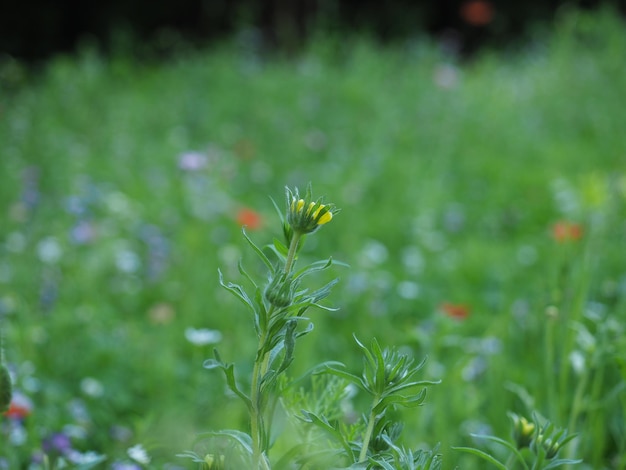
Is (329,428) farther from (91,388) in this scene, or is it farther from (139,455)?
(91,388)

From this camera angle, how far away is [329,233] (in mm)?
2967

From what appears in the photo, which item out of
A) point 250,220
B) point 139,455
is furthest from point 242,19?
point 139,455

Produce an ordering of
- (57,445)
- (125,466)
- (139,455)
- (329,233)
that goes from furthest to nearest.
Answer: (329,233) → (57,445) → (125,466) → (139,455)

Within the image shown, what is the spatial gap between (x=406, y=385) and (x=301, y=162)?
3040 mm

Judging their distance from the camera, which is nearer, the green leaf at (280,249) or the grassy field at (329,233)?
the green leaf at (280,249)

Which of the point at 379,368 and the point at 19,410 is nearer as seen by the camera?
the point at 379,368

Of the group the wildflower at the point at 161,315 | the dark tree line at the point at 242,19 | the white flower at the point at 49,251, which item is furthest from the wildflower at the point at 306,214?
the dark tree line at the point at 242,19

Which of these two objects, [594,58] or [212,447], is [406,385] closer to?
[212,447]

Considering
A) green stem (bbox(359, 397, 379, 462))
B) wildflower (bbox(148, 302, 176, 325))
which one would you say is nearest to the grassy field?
wildflower (bbox(148, 302, 176, 325))

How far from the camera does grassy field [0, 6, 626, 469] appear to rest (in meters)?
1.60

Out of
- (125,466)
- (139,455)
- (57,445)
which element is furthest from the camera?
(57,445)

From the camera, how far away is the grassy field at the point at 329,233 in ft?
5.25

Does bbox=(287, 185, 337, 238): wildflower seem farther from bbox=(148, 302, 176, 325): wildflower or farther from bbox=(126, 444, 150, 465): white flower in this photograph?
bbox=(148, 302, 176, 325): wildflower

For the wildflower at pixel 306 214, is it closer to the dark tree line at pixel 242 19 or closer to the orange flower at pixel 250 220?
the orange flower at pixel 250 220
